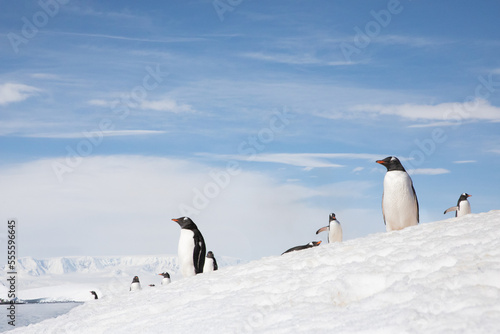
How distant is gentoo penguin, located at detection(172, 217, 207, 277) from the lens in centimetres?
1240

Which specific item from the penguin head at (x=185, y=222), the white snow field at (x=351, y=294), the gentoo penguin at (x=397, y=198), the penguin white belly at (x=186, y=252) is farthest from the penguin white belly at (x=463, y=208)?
the white snow field at (x=351, y=294)

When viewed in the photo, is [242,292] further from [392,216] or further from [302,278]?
[392,216]

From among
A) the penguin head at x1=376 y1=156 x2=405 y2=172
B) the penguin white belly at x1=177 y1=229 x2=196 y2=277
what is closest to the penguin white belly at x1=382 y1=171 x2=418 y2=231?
the penguin head at x1=376 y1=156 x2=405 y2=172

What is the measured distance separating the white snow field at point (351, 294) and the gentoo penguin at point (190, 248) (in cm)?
395

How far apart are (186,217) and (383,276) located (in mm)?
7844

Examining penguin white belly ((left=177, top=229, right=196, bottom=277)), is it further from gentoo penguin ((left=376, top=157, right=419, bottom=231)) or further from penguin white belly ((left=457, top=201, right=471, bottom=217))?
penguin white belly ((left=457, top=201, right=471, bottom=217))

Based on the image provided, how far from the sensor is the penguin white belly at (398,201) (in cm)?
953

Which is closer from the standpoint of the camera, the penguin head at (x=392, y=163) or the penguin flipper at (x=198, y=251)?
the penguin head at (x=392, y=163)

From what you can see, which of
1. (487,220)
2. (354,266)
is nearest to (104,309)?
(354,266)

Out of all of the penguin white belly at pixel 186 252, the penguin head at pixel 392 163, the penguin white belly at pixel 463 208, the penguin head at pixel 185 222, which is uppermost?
the penguin white belly at pixel 463 208

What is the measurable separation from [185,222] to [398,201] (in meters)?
5.46

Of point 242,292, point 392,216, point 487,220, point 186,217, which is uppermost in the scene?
point 186,217

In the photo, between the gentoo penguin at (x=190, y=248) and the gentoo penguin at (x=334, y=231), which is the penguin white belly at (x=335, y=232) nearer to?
the gentoo penguin at (x=334, y=231)

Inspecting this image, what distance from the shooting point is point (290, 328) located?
16.0 ft
